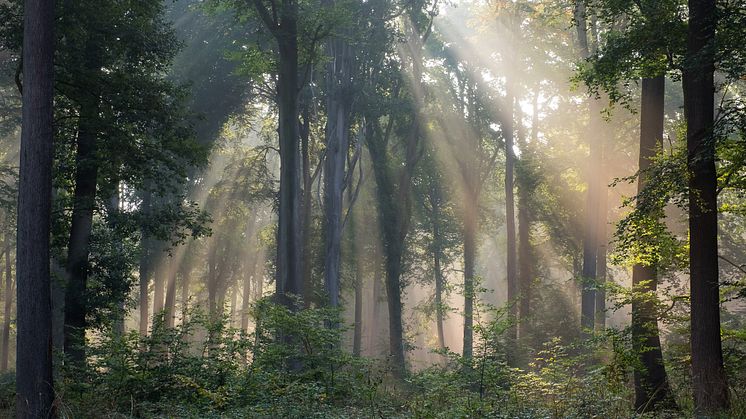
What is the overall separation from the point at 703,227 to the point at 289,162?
13.0 metres

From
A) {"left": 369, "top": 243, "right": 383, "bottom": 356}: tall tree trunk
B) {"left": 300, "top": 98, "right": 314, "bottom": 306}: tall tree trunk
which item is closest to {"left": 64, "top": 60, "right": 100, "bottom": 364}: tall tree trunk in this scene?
{"left": 300, "top": 98, "right": 314, "bottom": 306}: tall tree trunk

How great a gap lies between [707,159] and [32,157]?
10199 mm

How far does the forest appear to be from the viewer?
1072cm

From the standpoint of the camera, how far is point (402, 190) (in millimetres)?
32906

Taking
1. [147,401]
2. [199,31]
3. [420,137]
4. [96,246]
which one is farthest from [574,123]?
[147,401]

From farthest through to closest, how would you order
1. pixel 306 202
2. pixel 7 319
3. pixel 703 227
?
pixel 7 319 < pixel 306 202 < pixel 703 227

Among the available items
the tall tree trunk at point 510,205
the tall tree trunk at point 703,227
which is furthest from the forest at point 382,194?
the tall tree trunk at point 510,205

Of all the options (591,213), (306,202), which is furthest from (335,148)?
(591,213)

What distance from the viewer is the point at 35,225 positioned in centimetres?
1094

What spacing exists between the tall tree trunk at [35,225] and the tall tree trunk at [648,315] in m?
9.52

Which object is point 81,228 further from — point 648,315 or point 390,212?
point 390,212

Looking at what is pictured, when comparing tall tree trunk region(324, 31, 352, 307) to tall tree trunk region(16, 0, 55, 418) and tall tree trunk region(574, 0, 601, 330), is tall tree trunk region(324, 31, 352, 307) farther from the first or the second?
tall tree trunk region(16, 0, 55, 418)

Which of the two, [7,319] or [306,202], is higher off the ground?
[306,202]

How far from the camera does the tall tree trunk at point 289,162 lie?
801 inches
